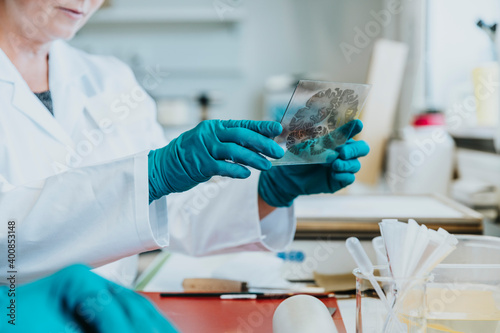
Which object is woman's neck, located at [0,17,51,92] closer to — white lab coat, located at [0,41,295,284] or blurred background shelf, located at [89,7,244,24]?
white lab coat, located at [0,41,295,284]

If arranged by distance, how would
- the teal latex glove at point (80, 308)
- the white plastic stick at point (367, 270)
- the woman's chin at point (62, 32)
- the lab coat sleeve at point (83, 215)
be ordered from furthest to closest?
the woman's chin at point (62, 32)
the lab coat sleeve at point (83, 215)
the white plastic stick at point (367, 270)
the teal latex glove at point (80, 308)

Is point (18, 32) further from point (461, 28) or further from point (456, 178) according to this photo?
point (461, 28)

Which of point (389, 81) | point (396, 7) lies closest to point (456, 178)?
point (389, 81)

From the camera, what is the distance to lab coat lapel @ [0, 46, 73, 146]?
115 cm

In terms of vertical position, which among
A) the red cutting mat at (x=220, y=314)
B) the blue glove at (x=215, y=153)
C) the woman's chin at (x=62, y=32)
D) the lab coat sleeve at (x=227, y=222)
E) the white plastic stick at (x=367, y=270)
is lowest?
the red cutting mat at (x=220, y=314)

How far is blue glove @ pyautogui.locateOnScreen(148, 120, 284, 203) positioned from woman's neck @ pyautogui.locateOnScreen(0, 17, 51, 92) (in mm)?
555

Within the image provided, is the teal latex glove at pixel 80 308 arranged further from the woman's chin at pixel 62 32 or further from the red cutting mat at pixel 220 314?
the woman's chin at pixel 62 32

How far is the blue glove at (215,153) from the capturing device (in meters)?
0.89

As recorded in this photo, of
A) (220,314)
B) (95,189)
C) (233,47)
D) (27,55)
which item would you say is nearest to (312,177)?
(220,314)

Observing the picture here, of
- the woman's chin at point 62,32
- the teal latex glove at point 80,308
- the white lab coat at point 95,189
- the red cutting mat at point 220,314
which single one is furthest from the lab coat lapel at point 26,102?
the teal latex glove at point 80,308

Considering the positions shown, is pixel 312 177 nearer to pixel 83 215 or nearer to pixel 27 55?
pixel 83 215

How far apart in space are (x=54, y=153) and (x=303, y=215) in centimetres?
67

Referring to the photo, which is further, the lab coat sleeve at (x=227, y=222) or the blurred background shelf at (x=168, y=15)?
the blurred background shelf at (x=168, y=15)

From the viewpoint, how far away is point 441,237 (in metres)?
0.71
